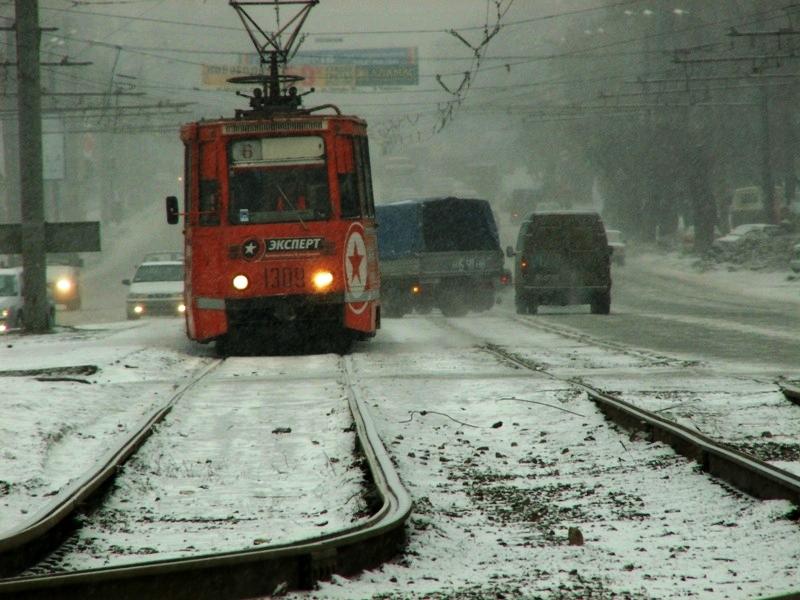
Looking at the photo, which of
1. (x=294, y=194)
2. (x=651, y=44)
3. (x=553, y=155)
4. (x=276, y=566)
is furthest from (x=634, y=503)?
(x=553, y=155)

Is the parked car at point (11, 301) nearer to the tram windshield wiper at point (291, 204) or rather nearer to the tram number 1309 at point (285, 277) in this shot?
the tram number 1309 at point (285, 277)

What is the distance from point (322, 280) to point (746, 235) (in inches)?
1684

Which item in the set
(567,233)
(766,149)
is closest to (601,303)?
(567,233)

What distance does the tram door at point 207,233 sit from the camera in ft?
58.2

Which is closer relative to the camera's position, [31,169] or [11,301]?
[31,169]

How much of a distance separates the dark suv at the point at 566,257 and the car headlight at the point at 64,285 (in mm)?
23670

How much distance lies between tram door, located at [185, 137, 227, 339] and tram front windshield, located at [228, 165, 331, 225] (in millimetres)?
226

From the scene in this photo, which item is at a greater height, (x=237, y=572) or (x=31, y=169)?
(x=31, y=169)

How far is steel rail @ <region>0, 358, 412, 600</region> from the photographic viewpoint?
5.07 m

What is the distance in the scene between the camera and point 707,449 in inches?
328

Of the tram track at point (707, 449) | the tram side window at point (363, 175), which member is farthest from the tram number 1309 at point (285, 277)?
the tram track at point (707, 449)

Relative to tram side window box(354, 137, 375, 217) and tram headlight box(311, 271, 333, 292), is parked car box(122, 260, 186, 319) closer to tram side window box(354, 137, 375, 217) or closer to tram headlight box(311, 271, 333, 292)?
tram side window box(354, 137, 375, 217)

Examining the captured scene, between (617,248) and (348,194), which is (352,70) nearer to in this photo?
(617,248)

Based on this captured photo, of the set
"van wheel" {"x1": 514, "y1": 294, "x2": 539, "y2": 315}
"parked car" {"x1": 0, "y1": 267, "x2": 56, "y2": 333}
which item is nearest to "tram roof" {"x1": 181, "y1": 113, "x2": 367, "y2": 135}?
"parked car" {"x1": 0, "y1": 267, "x2": 56, "y2": 333}
